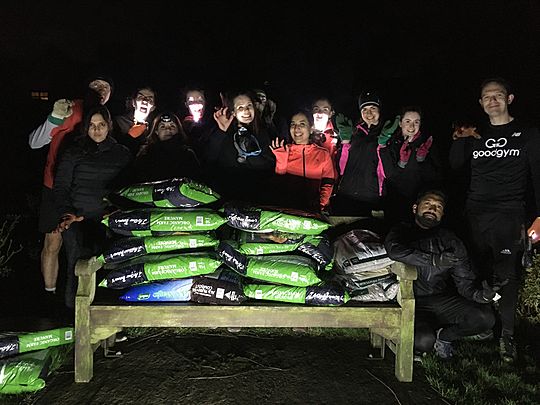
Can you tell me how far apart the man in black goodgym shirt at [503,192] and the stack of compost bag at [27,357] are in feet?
11.8

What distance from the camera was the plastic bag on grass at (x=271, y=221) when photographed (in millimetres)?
3628

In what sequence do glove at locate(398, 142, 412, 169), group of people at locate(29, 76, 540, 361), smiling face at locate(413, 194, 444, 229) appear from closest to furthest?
group of people at locate(29, 76, 540, 361)
smiling face at locate(413, 194, 444, 229)
glove at locate(398, 142, 412, 169)

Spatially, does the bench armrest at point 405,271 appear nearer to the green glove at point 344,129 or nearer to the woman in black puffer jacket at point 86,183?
the green glove at point 344,129

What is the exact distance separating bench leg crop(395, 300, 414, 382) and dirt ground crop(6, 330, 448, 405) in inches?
3.6

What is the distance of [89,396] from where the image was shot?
325 cm

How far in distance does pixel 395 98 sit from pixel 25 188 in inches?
290

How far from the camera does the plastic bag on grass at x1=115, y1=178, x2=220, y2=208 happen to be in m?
3.63

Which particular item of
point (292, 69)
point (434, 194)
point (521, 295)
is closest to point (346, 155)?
point (434, 194)

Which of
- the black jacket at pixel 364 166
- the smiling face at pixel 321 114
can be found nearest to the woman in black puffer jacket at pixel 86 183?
the smiling face at pixel 321 114

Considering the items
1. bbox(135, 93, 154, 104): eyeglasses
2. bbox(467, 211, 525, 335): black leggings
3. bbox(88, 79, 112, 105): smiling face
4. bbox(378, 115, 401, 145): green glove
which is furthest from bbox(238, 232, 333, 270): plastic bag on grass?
bbox(88, 79, 112, 105): smiling face

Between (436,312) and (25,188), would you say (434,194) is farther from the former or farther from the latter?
(25,188)

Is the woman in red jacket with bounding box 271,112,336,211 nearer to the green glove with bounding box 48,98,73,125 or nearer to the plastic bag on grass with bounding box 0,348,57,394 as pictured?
the green glove with bounding box 48,98,73,125

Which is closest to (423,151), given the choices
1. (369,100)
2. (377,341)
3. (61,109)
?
(369,100)

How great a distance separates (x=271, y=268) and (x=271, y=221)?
36 centimetres
